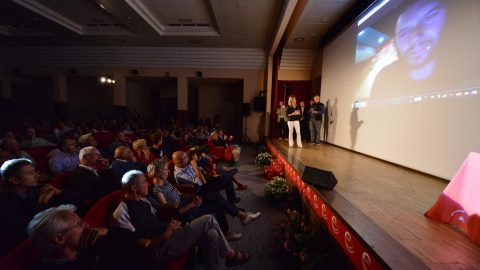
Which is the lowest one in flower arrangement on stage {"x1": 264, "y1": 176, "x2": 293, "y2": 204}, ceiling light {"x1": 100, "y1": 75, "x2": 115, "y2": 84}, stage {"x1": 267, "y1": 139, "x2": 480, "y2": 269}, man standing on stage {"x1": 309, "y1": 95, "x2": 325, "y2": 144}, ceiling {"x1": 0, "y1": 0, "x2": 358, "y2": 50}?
flower arrangement on stage {"x1": 264, "y1": 176, "x2": 293, "y2": 204}

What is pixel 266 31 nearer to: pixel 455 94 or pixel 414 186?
pixel 455 94

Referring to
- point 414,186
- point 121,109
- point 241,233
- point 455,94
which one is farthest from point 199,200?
point 121,109

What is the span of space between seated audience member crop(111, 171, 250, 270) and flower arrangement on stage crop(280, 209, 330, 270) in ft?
2.20

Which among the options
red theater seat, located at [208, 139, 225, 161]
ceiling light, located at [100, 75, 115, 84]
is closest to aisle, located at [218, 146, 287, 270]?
red theater seat, located at [208, 139, 225, 161]

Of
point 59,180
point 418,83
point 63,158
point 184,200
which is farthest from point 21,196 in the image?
point 418,83

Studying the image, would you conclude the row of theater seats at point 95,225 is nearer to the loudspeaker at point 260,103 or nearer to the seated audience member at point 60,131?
the seated audience member at point 60,131

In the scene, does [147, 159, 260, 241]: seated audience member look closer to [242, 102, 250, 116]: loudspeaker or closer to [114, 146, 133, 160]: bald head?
[114, 146, 133, 160]: bald head

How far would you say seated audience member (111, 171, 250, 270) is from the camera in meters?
1.62

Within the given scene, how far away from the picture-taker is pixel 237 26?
24.1 feet

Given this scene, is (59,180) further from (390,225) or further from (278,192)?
(390,225)

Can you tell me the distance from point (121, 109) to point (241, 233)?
9802mm

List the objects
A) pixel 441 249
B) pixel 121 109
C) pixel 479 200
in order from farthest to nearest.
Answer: pixel 121 109 → pixel 479 200 → pixel 441 249

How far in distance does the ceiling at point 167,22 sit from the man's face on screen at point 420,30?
82.4 inches

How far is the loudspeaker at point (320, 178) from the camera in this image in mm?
2426
